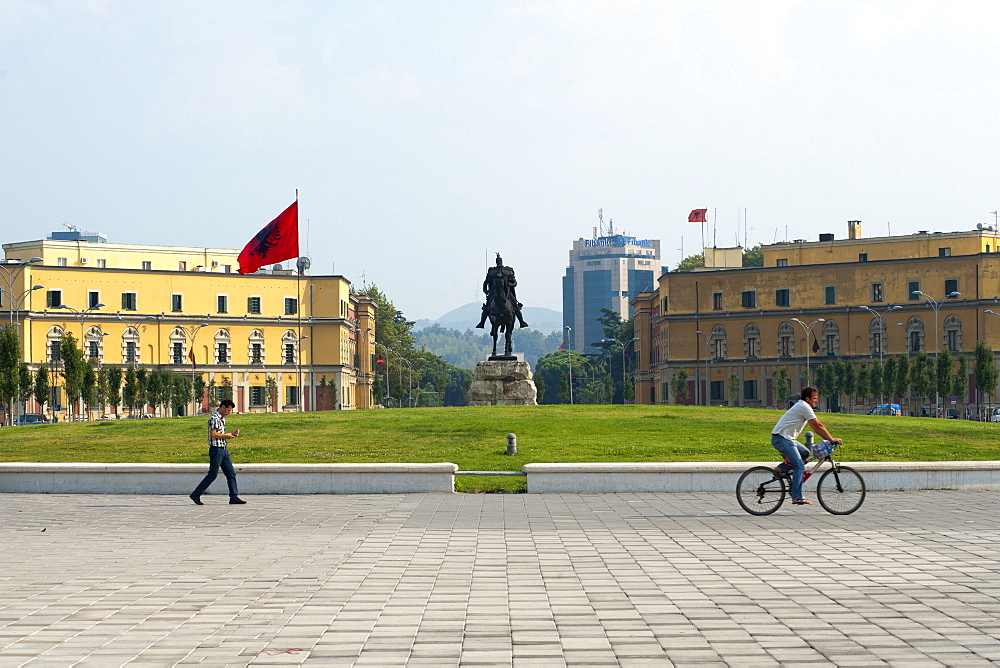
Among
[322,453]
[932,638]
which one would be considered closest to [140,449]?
[322,453]

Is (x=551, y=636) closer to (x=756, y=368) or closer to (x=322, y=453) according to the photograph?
(x=322, y=453)

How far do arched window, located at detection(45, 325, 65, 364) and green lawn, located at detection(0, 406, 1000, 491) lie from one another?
69515 mm

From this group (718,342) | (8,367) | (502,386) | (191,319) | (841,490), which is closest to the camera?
(841,490)

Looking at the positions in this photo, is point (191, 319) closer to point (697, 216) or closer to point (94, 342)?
point (94, 342)

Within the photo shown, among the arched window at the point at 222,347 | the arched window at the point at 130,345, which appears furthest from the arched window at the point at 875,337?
the arched window at the point at 130,345

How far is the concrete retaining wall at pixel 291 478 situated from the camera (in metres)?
19.8

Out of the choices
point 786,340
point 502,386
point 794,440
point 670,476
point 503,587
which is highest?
point 786,340

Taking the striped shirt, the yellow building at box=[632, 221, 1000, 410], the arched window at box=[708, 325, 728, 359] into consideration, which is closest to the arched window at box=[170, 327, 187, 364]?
the yellow building at box=[632, 221, 1000, 410]

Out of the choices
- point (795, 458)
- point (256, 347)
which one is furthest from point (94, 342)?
point (795, 458)

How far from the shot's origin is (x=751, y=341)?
10406cm

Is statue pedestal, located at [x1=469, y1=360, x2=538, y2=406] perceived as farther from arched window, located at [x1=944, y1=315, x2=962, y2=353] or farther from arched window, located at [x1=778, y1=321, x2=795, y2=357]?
arched window, located at [x1=944, y1=315, x2=962, y2=353]

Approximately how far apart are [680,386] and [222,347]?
40.4 m

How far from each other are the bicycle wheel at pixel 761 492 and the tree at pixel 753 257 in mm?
111247

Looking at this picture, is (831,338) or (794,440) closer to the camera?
(794,440)
